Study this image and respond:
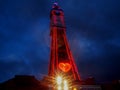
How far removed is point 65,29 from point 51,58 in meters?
9.18

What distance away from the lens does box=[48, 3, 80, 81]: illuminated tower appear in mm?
49906

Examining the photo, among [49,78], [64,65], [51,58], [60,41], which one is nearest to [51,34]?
[60,41]

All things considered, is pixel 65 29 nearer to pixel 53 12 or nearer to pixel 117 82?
pixel 53 12

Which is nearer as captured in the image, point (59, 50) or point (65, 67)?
point (65, 67)

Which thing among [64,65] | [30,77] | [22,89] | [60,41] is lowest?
[22,89]

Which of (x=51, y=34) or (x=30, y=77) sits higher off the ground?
(x=51, y=34)

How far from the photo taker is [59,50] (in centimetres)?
5412

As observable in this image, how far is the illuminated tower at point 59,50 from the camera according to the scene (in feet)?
164

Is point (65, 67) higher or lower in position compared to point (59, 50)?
lower

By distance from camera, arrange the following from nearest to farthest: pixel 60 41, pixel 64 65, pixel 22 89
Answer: pixel 22 89 < pixel 64 65 < pixel 60 41

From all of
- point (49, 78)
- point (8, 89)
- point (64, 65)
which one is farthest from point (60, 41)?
point (8, 89)

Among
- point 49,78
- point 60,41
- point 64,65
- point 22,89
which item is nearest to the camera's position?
point 22,89

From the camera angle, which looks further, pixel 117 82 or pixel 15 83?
pixel 117 82

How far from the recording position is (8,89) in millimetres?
39594
